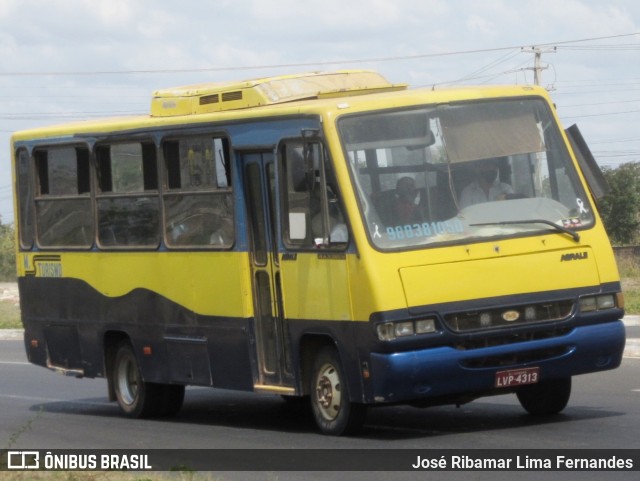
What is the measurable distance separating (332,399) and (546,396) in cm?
189

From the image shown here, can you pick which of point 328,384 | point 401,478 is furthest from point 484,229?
point 401,478

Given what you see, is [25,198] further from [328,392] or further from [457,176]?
[457,176]

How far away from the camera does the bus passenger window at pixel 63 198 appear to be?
50.4ft

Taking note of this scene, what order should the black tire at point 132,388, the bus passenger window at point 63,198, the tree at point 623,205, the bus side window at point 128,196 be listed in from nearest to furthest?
the bus side window at point 128,196 < the black tire at point 132,388 < the bus passenger window at point 63,198 < the tree at point 623,205

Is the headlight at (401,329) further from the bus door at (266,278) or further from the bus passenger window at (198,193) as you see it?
the bus passenger window at (198,193)

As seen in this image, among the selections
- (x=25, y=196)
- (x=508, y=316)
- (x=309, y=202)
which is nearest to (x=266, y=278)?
(x=309, y=202)

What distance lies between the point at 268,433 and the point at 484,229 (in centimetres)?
280

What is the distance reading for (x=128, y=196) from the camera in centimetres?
1461

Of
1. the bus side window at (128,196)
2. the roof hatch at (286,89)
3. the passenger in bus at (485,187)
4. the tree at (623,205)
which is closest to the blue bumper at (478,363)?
the passenger in bus at (485,187)

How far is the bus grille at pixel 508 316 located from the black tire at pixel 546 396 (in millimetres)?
960

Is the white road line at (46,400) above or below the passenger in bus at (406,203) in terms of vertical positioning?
below

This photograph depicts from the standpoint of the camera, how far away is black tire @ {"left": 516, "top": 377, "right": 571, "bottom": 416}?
12523 millimetres

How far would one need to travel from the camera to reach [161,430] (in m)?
13.9

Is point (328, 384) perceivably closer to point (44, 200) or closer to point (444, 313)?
point (444, 313)
